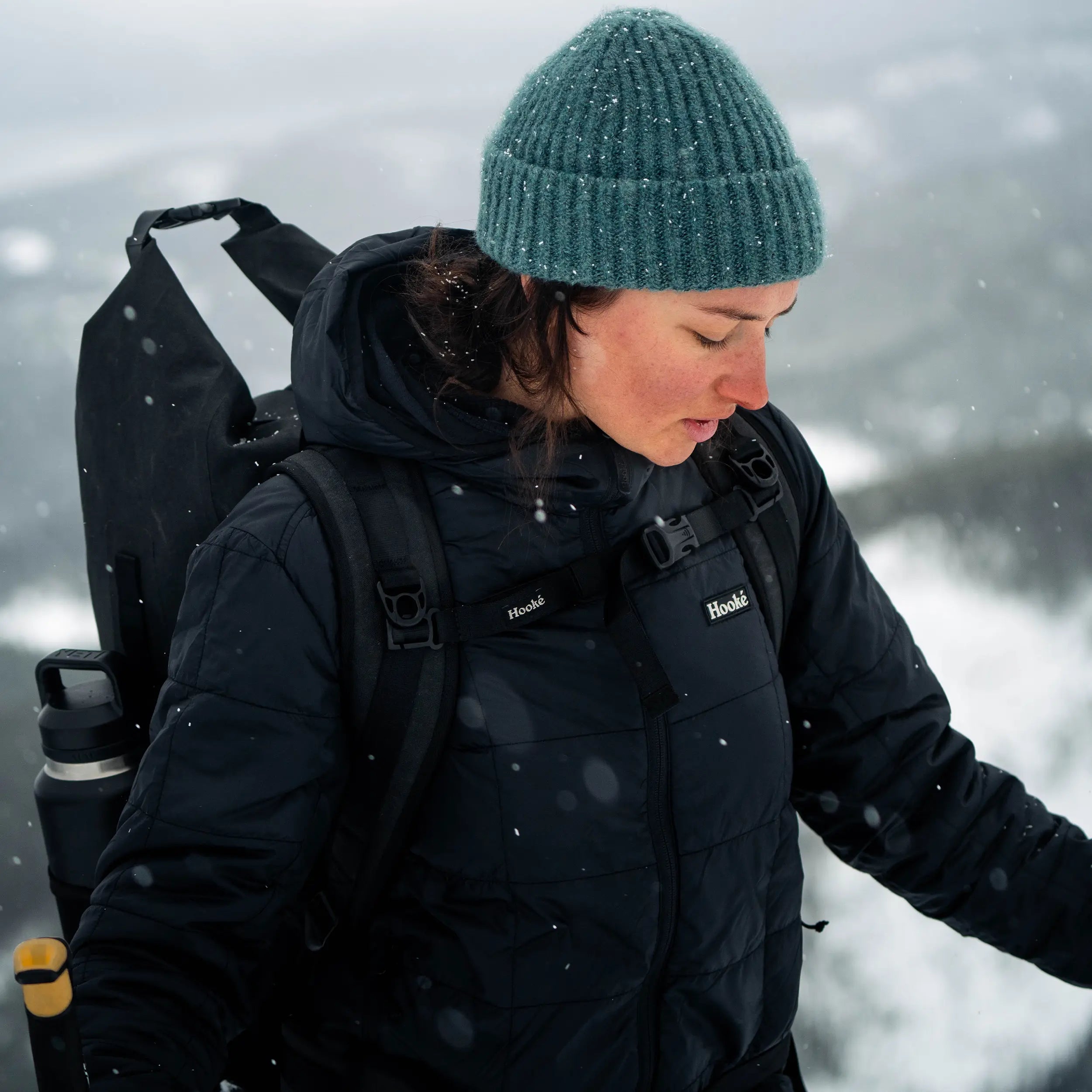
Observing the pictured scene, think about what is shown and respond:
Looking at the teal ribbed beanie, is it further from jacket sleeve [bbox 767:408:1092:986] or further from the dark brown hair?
jacket sleeve [bbox 767:408:1092:986]

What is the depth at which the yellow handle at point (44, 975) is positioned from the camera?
683 millimetres

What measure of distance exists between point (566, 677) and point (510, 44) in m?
2.91

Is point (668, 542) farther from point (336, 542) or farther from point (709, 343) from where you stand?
point (336, 542)

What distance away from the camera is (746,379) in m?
1.10

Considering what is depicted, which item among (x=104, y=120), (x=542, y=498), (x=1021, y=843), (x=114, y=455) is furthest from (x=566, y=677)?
(x=104, y=120)

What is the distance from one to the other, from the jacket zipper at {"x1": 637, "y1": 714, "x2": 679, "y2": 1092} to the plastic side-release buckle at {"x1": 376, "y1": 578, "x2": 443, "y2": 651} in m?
0.25

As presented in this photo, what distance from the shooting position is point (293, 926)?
3.91ft

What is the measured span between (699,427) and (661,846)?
44cm

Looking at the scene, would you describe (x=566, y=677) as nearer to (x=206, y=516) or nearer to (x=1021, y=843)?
(x=206, y=516)

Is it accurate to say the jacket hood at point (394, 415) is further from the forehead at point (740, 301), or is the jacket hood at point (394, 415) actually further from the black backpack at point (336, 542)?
the forehead at point (740, 301)

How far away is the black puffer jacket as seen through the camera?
3.38 feet

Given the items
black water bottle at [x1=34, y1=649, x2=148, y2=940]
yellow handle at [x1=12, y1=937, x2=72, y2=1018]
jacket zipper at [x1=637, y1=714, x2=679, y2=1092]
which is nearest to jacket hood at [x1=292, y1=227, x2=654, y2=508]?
jacket zipper at [x1=637, y1=714, x2=679, y2=1092]

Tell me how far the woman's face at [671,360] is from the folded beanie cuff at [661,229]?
24 mm

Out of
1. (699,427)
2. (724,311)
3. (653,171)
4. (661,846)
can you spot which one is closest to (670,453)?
(699,427)
